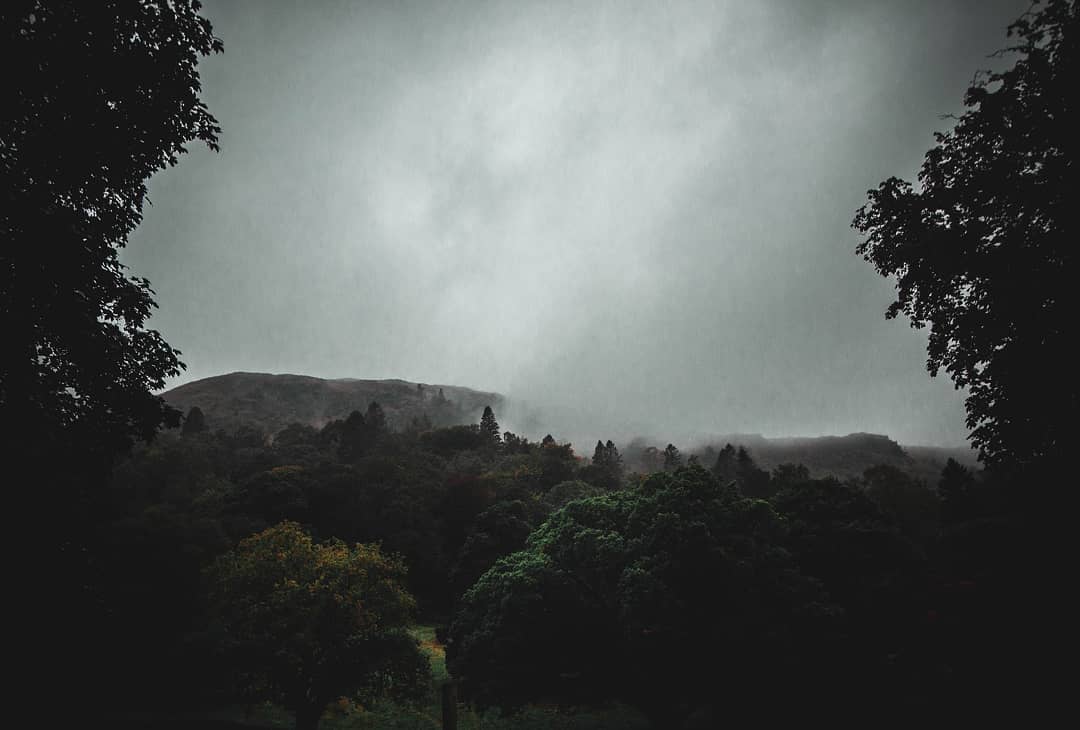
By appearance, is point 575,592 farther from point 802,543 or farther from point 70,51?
point 70,51

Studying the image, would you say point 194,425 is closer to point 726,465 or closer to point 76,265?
point 726,465

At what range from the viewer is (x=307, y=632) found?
65.8ft

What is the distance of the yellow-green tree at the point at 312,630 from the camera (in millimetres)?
20438

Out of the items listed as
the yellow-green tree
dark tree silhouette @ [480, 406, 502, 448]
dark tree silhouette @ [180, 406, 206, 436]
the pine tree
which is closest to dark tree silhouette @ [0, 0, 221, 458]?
the yellow-green tree

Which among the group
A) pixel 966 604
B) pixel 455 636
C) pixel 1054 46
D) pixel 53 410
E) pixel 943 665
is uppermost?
pixel 1054 46

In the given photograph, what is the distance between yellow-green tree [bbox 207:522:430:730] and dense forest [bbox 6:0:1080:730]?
128 mm

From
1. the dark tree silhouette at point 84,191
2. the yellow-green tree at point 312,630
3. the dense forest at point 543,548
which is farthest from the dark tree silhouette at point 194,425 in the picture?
the dark tree silhouette at point 84,191

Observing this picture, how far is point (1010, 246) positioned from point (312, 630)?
2604 cm

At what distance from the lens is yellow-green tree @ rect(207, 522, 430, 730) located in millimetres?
20438

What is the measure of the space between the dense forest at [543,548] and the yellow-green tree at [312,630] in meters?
0.13

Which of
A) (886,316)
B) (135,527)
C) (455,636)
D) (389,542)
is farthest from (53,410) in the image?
(389,542)

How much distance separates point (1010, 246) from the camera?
10.5 metres

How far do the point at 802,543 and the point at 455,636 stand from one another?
775 inches

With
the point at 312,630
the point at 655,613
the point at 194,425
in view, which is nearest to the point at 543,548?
the point at 655,613
